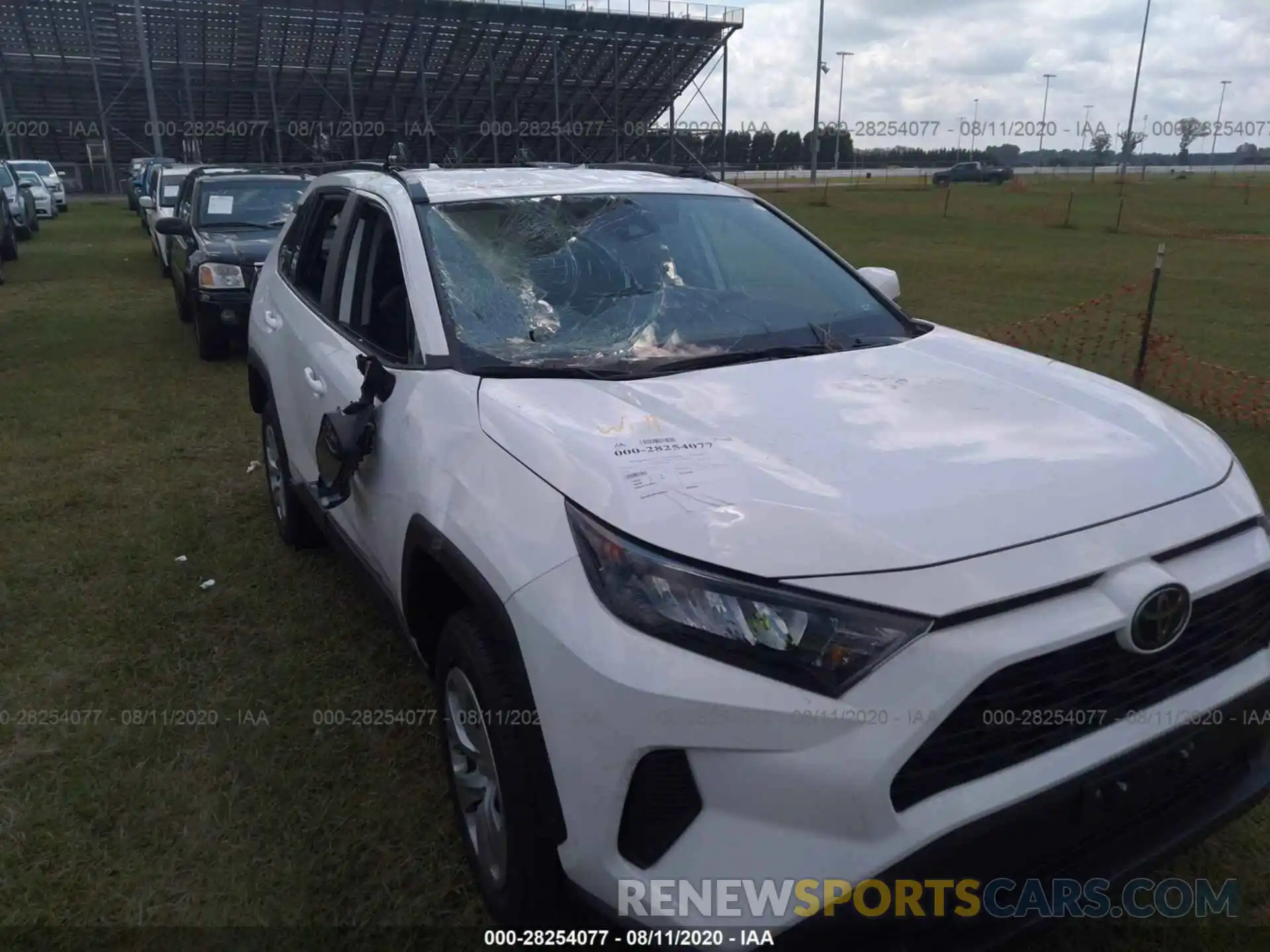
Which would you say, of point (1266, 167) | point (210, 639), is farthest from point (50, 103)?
point (1266, 167)

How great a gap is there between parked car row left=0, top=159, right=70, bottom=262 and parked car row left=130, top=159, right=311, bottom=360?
6.33 metres

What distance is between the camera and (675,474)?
2.03 m

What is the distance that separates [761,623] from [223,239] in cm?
901

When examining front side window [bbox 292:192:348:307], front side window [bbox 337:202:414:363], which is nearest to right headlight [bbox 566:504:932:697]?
front side window [bbox 337:202:414:363]

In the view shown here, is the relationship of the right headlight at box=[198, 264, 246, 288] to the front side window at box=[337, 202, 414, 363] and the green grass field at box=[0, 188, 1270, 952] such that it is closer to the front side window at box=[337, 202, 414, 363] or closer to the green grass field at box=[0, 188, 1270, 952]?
the green grass field at box=[0, 188, 1270, 952]

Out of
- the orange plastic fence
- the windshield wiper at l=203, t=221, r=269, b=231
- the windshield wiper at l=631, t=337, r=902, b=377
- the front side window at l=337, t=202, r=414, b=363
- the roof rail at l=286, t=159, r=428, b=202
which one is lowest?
the orange plastic fence

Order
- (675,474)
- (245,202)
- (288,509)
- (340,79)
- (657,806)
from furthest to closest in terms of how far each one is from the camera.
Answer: (340,79)
(245,202)
(288,509)
(675,474)
(657,806)

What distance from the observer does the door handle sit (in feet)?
11.2

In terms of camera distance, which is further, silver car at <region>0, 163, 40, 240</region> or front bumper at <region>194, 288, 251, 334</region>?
silver car at <region>0, 163, 40, 240</region>

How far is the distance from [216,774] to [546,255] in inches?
78.6

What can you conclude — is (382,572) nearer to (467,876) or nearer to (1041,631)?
(467,876)

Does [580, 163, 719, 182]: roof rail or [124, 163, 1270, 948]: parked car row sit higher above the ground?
[580, 163, 719, 182]: roof rail

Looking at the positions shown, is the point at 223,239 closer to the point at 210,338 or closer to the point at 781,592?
the point at 210,338

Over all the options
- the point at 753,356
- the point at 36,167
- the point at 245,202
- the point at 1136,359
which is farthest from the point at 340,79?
the point at 753,356
